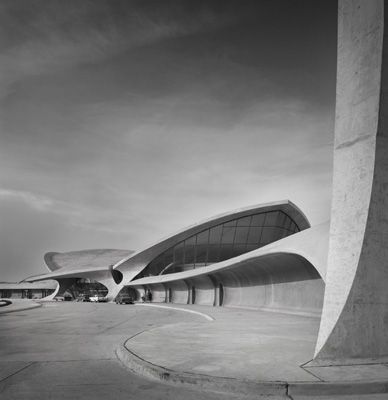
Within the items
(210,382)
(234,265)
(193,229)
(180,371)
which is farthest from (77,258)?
(210,382)

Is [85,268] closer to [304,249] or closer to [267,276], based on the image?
[267,276]

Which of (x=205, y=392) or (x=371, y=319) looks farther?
(x=371, y=319)

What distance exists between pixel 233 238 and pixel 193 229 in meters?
4.51

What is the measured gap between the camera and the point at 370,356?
6.48 meters

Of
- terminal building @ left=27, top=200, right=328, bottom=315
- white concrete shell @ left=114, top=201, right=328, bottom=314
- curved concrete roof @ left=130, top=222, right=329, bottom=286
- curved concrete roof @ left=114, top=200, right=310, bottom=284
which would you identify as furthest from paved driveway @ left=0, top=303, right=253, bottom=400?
curved concrete roof @ left=114, top=200, right=310, bottom=284

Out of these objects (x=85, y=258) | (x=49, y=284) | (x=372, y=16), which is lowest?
(x=49, y=284)

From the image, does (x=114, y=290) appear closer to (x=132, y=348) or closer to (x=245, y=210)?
(x=245, y=210)

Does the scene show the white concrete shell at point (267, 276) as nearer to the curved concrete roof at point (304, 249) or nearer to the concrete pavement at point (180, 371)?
the curved concrete roof at point (304, 249)

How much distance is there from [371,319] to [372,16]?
5226 mm

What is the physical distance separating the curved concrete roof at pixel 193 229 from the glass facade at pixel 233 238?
0.66 meters

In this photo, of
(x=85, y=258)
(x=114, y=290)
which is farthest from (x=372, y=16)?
(x=85, y=258)

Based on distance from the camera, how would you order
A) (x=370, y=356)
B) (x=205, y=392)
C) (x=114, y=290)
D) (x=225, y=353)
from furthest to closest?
(x=114, y=290) → (x=225, y=353) → (x=370, y=356) → (x=205, y=392)

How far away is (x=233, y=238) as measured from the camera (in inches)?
1666

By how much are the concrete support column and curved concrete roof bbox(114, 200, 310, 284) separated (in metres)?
32.4
